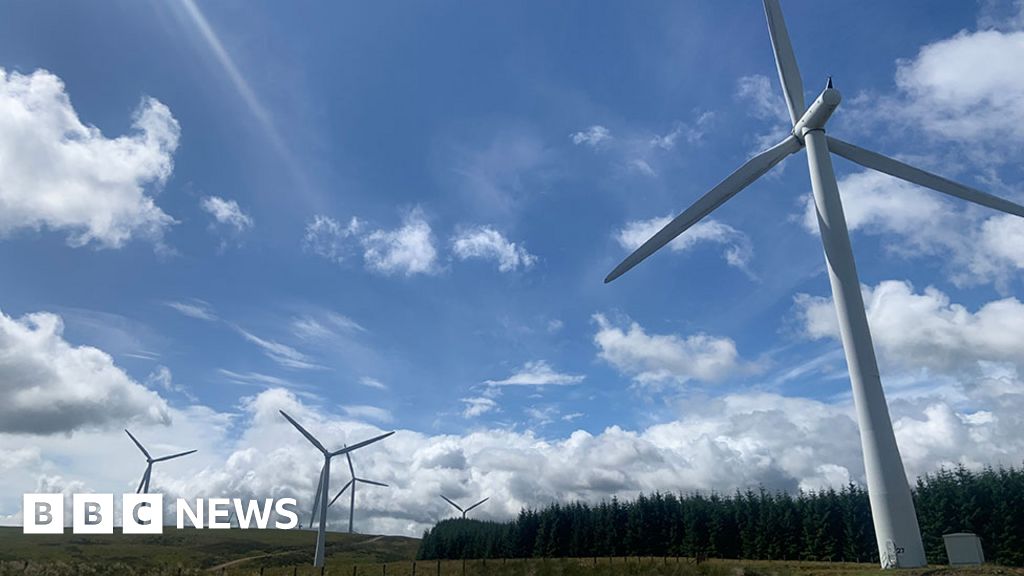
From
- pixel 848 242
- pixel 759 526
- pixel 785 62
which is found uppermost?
pixel 785 62

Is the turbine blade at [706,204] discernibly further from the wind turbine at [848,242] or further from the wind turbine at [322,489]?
the wind turbine at [322,489]

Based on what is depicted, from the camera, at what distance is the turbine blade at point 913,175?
46.1m

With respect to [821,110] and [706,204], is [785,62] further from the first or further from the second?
[706,204]

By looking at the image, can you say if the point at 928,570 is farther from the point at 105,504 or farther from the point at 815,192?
the point at 105,504

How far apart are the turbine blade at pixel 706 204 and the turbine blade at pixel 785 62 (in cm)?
254

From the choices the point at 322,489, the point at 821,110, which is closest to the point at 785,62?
the point at 821,110

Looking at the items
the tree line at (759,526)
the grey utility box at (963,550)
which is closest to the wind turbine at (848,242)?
the grey utility box at (963,550)

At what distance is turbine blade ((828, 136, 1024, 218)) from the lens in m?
46.1

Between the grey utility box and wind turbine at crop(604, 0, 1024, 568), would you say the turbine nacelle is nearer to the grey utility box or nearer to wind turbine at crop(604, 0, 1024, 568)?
wind turbine at crop(604, 0, 1024, 568)

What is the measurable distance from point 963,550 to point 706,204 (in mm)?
26410

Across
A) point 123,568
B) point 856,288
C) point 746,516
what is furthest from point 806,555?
point 123,568

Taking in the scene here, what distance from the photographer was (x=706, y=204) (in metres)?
46.8

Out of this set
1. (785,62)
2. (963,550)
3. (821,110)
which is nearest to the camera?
(963,550)

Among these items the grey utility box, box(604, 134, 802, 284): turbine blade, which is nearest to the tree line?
the grey utility box
